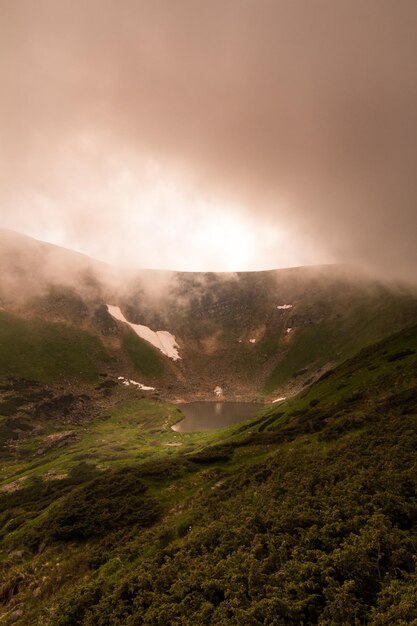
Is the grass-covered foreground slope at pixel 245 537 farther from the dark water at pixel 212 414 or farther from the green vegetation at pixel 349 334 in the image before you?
the green vegetation at pixel 349 334

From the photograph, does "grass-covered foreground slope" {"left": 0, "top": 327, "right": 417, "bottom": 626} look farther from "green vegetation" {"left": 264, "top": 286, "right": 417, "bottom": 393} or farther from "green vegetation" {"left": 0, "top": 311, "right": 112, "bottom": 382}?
"green vegetation" {"left": 0, "top": 311, "right": 112, "bottom": 382}

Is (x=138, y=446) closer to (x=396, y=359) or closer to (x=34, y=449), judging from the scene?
(x=34, y=449)

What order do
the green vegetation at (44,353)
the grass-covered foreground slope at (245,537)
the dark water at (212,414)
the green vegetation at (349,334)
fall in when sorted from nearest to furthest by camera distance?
the grass-covered foreground slope at (245,537) < the dark water at (212,414) < the green vegetation at (349,334) < the green vegetation at (44,353)

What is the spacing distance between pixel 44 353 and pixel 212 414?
308 ft

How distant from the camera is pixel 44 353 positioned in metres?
174

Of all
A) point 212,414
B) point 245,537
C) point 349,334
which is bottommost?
point 212,414

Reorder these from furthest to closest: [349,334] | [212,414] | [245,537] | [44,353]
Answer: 1. [349,334]
2. [44,353]
3. [212,414]
4. [245,537]

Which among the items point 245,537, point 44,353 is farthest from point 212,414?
point 245,537

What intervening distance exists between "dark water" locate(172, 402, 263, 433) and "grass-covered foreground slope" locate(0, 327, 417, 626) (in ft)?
241

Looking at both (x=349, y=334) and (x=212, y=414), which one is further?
(x=349, y=334)

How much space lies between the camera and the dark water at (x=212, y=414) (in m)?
116

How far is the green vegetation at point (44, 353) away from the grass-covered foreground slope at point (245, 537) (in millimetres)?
127867

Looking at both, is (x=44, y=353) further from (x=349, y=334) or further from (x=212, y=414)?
(x=349, y=334)

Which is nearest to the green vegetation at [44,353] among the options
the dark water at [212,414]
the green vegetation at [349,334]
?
the dark water at [212,414]
